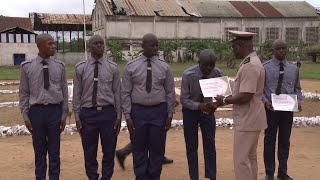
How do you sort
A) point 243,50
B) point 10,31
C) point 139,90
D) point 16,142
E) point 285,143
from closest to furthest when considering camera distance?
1. point 243,50
2. point 139,90
3. point 285,143
4. point 16,142
5. point 10,31

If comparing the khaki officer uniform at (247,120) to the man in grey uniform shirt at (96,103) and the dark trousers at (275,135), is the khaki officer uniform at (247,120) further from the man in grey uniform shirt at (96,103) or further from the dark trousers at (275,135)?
the man in grey uniform shirt at (96,103)

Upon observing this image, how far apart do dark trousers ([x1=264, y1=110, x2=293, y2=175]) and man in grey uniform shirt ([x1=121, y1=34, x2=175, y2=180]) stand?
4.44ft

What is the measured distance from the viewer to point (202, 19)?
40.2m

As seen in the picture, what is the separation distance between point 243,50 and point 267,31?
38947 millimetres

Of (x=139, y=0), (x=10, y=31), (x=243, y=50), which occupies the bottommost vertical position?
(x=243, y=50)

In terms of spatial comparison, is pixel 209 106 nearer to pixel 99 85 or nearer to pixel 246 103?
pixel 246 103

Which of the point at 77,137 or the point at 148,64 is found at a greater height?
the point at 148,64

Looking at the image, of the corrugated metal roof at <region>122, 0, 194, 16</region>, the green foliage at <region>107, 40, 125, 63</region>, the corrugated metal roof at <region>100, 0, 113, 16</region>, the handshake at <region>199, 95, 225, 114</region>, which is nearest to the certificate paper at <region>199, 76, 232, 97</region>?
the handshake at <region>199, 95, 225, 114</region>

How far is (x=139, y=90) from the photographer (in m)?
4.98

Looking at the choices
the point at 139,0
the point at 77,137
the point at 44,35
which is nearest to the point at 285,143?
the point at 44,35

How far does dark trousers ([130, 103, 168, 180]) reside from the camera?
5.00 m

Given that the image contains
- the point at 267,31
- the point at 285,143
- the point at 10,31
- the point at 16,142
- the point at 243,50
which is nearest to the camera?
the point at 243,50

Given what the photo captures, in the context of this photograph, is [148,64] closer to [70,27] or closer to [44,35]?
[44,35]

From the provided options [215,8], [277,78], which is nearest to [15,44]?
[215,8]
